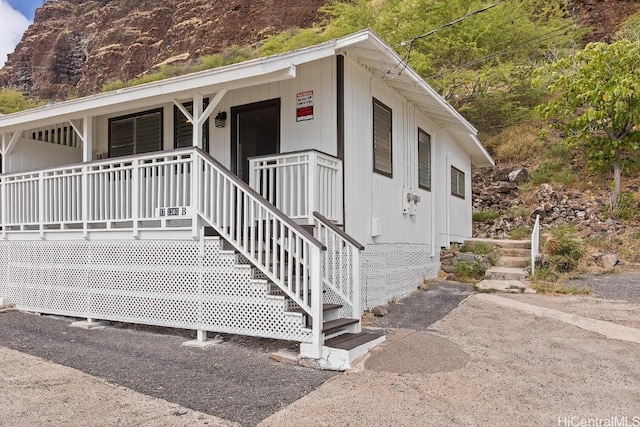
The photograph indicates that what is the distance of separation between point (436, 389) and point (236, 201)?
3521 mm

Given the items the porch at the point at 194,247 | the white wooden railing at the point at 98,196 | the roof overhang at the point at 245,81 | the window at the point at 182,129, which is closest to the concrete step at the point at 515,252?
the roof overhang at the point at 245,81

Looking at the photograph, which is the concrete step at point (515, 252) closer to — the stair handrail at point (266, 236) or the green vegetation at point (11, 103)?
the stair handrail at point (266, 236)

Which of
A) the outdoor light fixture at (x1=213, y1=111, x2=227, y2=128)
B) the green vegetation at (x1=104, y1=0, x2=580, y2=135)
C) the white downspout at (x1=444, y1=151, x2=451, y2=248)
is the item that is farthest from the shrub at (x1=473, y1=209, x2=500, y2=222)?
the outdoor light fixture at (x1=213, y1=111, x2=227, y2=128)

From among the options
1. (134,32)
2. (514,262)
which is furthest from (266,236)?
(134,32)

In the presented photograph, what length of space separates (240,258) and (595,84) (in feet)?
41.7

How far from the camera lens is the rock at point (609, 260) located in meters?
10.9

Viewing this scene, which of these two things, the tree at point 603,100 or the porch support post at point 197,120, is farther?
the tree at point 603,100

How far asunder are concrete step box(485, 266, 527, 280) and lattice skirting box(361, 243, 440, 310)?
128 cm

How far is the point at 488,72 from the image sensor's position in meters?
18.2

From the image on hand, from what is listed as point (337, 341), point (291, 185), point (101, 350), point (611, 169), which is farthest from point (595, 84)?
point (101, 350)

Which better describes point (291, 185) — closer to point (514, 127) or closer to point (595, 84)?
point (595, 84)

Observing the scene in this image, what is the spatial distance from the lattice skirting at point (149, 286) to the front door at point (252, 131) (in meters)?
2.11

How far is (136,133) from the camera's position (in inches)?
358

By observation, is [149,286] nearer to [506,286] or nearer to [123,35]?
[506,286]
